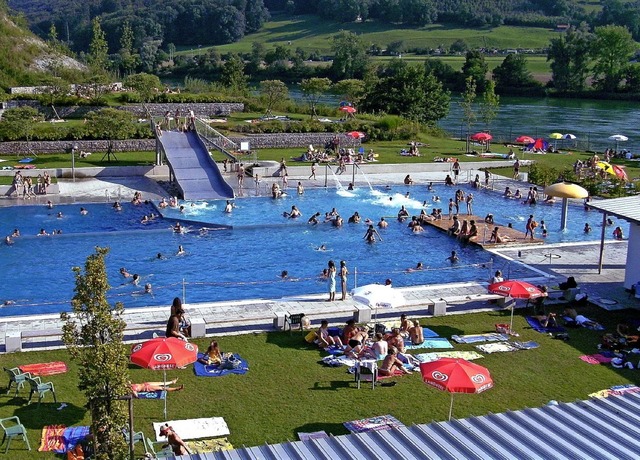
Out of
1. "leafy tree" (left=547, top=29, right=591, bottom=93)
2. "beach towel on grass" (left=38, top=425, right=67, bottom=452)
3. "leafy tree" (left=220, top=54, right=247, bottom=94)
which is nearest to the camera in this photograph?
"beach towel on grass" (left=38, top=425, right=67, bottom=452)

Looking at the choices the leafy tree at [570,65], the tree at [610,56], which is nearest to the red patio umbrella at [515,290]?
the tree at [610,56]

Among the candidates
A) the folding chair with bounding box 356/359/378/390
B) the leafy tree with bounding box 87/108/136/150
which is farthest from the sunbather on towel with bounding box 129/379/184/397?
the leafy tree with bounding box 87/108/136/150

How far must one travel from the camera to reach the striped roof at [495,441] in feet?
31.2

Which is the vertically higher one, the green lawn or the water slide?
the green lawn

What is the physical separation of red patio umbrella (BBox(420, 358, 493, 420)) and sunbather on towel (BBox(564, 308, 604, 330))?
6987mm

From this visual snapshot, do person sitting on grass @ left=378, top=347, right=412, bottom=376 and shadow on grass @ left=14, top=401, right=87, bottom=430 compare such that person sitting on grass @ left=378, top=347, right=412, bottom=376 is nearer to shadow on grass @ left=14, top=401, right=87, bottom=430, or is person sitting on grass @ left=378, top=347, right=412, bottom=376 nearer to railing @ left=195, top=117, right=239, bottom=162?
shadow on grass @ left=14, top=401, right=87, bottom=430

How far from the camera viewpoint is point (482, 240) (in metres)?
29.9

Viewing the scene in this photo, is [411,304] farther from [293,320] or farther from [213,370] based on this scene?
[213,370]

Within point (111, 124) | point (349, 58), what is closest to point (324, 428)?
point (111, 124)

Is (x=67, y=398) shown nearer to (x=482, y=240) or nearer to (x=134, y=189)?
(x=482, y=240)

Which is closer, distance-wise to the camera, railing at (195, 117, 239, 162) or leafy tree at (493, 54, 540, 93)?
railing at (195, 117, 239, 162)

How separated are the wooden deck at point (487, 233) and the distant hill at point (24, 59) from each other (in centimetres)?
4518

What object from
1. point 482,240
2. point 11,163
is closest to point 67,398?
point 482,240

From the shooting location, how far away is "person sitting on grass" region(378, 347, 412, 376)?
16.5 meters
